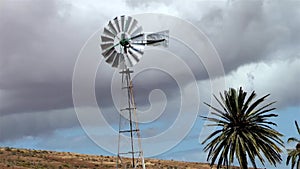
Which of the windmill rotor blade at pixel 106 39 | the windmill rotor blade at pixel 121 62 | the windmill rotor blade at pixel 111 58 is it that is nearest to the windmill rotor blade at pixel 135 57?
the windmill rotor blade at pixel 121 62

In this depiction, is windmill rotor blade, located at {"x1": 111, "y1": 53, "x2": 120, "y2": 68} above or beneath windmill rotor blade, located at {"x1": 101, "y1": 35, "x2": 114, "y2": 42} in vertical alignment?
beneath

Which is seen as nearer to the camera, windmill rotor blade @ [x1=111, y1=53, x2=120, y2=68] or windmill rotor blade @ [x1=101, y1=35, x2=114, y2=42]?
windmill rotor blade @ [x1=111, y1=53, x2=120, y2=68]

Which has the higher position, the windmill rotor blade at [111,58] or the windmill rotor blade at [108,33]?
the windmill rotor blade at [108,33]

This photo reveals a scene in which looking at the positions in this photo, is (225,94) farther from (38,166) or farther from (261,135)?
(38,166)

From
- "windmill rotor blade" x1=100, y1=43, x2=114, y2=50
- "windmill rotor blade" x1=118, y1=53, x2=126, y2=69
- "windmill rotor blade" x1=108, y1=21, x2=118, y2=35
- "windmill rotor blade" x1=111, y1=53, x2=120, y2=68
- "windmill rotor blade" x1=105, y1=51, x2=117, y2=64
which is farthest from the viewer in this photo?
"windmill rotor blade" x1=100, y1=43, x2=114, y2=50

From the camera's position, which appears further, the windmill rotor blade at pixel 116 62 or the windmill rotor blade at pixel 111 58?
the windmill rotor blade at pixel 111 58

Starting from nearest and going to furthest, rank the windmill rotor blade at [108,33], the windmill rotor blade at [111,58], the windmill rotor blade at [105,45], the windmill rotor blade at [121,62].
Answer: the windmill rotor blade at [121,62] → the windmill rotor blade at [111,58] → the windmill rotor blade at [108,33] → the windmill rotor blade at [105,45]

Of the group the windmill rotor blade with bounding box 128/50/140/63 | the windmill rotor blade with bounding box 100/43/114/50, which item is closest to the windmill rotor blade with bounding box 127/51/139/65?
the windmill rotor blade with bounding box 128/50/140/63

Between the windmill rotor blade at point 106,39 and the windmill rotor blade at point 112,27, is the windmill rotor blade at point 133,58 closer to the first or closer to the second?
the windmill rotor blade at point 106,39

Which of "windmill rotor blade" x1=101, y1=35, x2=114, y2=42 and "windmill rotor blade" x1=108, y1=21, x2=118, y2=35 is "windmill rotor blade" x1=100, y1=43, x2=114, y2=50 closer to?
"windmill rotor blade" x1=101, y1=35, x2=114, y2=42

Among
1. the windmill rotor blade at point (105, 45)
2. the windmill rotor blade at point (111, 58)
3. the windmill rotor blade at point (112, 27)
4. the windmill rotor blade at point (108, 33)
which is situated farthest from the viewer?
the windmill rotor blade at point (105, 45)

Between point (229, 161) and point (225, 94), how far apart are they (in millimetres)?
5946

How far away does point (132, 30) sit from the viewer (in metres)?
44.3

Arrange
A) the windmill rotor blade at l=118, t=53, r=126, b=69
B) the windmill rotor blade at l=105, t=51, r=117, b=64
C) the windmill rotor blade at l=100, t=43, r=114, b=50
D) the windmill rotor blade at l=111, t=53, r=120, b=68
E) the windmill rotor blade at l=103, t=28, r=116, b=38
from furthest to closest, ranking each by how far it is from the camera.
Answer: the windmill rotor blade at l=100, t=43, r=114, b=50
the windmill rotor blade at l=103, t=28, r=116, b=38
the windmill rotor blade at l=105, t=51, r=117, b=64
the windmill rotor blade at l=111, t=53, r=120, b=68
the windmill rotor blade at l=118, t=53, r=126, b=69
